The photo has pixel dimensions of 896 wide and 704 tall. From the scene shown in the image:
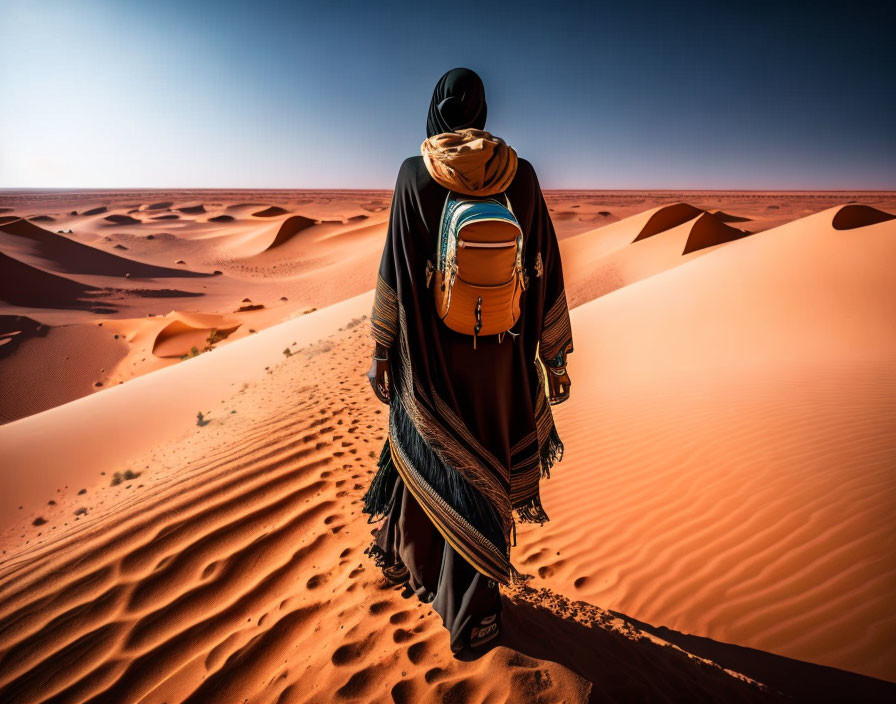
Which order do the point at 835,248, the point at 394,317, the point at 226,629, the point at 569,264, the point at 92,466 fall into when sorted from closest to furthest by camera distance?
the point at 394,317, the point at 226,629, the point at 92,466, the point at 835,248, the point at 569,264

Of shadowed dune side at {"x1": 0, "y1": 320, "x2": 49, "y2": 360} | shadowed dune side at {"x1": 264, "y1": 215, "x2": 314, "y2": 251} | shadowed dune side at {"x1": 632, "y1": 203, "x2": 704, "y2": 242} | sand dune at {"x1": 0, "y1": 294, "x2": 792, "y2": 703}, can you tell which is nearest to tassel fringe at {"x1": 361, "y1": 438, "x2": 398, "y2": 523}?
sand dune at {"x1": 0, "y1": 294, "x2": 792, "y2": 703}

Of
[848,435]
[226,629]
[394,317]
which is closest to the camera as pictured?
[394,317]

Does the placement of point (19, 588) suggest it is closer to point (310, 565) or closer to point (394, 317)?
point (310, 565)

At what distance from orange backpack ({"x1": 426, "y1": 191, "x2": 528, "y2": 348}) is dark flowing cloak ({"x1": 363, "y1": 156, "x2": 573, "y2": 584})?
82 millimetres

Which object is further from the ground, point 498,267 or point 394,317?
point 498,267

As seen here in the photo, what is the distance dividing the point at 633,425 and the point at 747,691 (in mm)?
3075

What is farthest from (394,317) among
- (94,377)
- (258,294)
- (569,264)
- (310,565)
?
(258,294)

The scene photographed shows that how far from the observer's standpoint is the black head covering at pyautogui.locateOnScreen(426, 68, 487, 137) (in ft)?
6.07

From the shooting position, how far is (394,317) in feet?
6.37

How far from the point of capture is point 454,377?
1.95m

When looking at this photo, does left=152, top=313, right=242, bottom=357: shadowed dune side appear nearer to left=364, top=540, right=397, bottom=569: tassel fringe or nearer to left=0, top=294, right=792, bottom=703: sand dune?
left=0, top=294, right=792, bottom=703: sand dune

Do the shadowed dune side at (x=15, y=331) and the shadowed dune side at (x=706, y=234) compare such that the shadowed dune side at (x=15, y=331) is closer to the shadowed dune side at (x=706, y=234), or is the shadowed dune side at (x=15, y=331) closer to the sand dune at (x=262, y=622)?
the sand dune at (x=262, y=622)

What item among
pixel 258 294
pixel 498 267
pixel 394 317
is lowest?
pixel 258 294

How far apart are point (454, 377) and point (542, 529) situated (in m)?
2.09
